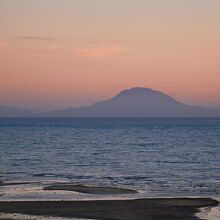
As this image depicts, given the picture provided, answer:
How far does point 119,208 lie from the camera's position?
32.1 m

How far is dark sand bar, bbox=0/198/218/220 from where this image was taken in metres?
29.9

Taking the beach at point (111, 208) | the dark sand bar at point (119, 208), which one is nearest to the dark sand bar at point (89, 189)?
the beach at point (111, 208)

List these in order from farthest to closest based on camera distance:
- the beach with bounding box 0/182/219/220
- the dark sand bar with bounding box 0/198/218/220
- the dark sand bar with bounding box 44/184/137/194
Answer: the dark sand bar with bounding box 44/184/137/194 → the dark sand bar with bounding box 0/198/218/220 → the beach with bounding box 0/182/219/220

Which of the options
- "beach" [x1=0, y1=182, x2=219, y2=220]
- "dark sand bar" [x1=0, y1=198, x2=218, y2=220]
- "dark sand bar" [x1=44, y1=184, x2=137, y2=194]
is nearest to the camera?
"beach" [x1=0, y1=182, x2=219, y2=220]

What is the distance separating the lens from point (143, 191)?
39.3 meters

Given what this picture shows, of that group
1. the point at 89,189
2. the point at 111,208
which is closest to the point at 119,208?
the point at 111,208

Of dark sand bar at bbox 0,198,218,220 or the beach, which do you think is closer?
the beach

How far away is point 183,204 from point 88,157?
38041mm

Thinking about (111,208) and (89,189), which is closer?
(111,208)

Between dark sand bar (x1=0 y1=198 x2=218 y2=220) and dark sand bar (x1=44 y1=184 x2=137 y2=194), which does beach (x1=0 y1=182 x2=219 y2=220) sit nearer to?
dark sand bar (x1=0 y1=198 x2=218 y2=220)

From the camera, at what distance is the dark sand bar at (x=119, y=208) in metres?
29.9

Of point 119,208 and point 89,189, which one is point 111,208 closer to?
point 119,208

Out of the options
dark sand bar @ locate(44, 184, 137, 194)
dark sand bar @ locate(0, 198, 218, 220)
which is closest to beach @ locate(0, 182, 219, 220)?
dark sand bar @ locate(0, 198, 218, 220)

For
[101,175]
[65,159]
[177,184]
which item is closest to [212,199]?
[177,184]
